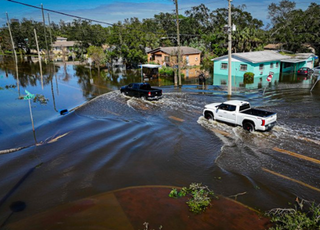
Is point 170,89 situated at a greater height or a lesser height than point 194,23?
lesser

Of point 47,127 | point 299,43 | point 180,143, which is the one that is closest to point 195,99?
point 180,143

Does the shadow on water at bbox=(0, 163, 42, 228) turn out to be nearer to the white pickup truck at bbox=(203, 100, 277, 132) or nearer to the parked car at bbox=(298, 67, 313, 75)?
the white pickup truck at bbox=(203, 100, 277, 132)

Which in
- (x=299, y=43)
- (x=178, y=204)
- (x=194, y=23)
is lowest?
(x=178, y=204)

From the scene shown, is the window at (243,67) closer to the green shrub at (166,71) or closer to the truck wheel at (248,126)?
the green shrub at (166,71)

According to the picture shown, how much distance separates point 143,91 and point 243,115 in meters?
11.5

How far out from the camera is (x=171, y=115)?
63.7ft

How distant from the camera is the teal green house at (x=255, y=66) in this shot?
35.8m

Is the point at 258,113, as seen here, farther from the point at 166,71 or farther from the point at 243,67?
the point at 166,71

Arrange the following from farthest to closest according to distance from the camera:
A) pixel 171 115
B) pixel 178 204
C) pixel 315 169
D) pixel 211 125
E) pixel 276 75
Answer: pixel 276 75, pixel 171 115, pixel 211 125, pixel 315 169, pixel 178 204

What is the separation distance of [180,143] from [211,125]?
3734 mm

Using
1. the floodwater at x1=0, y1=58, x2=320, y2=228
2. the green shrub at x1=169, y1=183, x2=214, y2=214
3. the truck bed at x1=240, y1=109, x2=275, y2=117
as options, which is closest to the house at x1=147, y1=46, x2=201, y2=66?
the floodwater at x1=0, y1=58, x2=320, y2=228

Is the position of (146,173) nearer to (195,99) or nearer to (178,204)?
(178,204)

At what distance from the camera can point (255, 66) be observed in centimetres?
3700

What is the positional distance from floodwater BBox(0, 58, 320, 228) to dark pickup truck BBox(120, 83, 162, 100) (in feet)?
2.73
